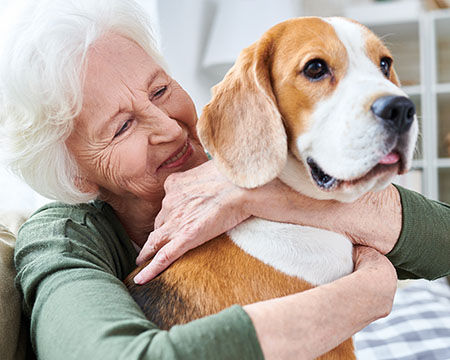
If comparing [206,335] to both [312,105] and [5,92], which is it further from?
[5,92]

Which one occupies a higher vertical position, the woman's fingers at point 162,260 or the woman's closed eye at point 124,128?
the woman's closed eye at point 124,128

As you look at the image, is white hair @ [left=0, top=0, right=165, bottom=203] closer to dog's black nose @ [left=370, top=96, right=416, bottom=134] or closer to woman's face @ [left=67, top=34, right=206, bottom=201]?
woman's face @ [left=67, top=34, right=206, bottom=201]

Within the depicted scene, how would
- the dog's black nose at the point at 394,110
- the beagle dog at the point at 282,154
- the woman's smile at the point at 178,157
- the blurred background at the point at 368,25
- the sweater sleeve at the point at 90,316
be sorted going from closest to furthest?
the sweater sleeve at the point at 90,316, the dog's black nose at the point at 394,110, the beagle dog at the point at 282,154, the woman's smile at the point at 178,157, the blurred background at the point at 368,25

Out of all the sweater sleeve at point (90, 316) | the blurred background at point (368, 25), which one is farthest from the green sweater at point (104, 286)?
the blurred background at point (368, 25)

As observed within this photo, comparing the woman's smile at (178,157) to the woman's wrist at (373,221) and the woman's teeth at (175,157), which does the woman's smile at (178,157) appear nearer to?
the woman's teeth at (175,157)

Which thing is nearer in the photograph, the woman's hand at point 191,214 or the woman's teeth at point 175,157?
Answer: the woman's hand at point 191,214

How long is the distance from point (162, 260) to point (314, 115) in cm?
42

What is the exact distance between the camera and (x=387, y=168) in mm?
935

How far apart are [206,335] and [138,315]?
0.15 meters

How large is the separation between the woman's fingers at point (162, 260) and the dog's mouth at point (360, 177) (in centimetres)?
29

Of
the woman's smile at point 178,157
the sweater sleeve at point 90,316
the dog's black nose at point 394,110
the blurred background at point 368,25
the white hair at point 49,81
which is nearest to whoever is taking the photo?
the sweater sleeve at point 90,316

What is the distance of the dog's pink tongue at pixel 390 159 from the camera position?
0.91 meters

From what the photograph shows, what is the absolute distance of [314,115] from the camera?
996mm

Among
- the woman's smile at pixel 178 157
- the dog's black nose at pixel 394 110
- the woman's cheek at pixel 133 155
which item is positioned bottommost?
the woman's smile at pixel 178 157
